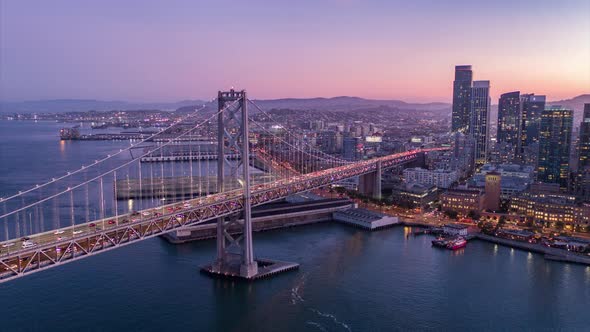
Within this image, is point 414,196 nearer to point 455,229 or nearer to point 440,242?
point 455,229

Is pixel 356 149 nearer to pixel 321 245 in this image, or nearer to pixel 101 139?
pixel 321 245

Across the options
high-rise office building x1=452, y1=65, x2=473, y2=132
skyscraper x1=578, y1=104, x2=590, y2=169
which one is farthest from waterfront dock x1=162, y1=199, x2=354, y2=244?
high-rise office building x1=452, y1=65, x2=473, y2=132

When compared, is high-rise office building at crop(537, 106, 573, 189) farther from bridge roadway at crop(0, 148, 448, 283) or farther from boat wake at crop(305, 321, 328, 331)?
boat wake at crop(305, 321, 328, 331)

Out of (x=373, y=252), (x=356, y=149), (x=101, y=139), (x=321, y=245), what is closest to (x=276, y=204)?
(x=321, y=245)

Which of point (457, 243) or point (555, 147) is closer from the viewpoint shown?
point (457, 243)

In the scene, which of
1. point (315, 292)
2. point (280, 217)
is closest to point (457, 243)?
point (280, 217)

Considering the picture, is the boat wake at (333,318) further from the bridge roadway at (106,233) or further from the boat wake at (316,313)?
the bridge roadway at (106,233)
